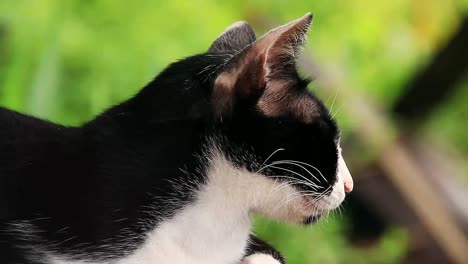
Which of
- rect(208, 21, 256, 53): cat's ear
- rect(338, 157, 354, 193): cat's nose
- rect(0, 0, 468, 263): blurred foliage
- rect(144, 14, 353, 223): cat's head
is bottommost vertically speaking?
rect(338, 157, 354, 193): cat's nose

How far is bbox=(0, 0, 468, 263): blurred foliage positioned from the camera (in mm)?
921

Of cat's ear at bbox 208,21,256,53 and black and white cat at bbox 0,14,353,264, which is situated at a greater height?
cat's ear at bbox 208,21,256,53

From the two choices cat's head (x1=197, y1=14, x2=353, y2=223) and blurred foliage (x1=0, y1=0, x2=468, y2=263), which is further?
blurred foliage (x1=0, y1=0, x2=468, y2=263)

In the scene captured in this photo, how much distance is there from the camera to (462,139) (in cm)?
187

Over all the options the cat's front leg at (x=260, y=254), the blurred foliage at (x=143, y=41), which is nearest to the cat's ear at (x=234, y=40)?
the cat's front leg at (x=260, y=254)

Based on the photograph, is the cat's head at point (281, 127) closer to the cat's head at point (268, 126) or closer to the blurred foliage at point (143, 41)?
the cat's head at point (268, 126)

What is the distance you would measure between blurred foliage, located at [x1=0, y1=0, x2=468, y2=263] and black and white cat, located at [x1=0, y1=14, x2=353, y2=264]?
237 mm

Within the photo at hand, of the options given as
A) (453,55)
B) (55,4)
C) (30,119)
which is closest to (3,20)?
(55,4)

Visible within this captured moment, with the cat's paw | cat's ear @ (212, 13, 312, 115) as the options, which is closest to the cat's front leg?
the cat's paw

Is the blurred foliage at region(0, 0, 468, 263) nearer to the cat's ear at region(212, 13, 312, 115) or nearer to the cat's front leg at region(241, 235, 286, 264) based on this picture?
the cat's front leg at region(241, 235, 286, 264)

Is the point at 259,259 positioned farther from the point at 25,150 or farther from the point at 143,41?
the point at 143,41

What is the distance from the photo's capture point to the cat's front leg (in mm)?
528

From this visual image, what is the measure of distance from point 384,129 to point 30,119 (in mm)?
1056

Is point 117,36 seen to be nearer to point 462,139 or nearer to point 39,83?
point 39,83
